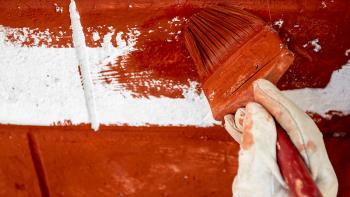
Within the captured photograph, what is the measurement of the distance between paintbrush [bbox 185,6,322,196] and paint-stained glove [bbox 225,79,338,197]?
0.04 meters

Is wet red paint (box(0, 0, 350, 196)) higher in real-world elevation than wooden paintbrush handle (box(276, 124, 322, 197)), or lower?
higher

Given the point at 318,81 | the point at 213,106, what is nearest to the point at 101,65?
the point at 213,106

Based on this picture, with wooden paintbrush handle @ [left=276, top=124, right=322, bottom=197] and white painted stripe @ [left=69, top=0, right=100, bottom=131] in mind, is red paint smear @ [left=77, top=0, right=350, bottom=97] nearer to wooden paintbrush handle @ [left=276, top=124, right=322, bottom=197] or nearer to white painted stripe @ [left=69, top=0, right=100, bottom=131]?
white painted stripe @ [left=69, top=0, right=100, bottom=131]

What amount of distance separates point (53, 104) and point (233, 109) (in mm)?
679

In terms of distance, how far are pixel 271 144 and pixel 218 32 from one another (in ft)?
1.21

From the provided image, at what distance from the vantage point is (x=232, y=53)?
3.77 ft

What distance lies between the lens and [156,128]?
1482mm

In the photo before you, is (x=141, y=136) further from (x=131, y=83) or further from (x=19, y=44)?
(x=19, y=44)

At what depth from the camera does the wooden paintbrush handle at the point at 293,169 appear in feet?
2.70

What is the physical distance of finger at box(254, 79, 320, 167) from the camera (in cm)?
95

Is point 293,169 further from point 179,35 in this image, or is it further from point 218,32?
point 179,35

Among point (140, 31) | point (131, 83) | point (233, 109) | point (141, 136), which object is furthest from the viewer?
point (141, 136)

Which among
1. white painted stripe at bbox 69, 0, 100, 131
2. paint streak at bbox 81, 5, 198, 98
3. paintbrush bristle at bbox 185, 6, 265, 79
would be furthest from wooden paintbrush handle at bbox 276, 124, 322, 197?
white painted stripe at bbox 69, 0, 100, 131

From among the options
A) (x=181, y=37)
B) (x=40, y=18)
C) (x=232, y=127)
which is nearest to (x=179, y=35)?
(x=181, y=37)
